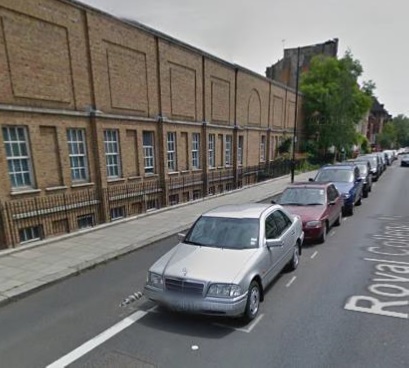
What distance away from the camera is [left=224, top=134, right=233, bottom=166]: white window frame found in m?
21.2

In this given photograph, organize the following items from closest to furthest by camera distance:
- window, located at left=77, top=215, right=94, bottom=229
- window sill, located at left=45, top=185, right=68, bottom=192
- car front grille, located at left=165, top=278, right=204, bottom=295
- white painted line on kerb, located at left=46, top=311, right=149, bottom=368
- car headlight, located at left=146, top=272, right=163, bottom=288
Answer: white painted line on kerb, located at left=46, top=311, right=149, bottom=368 < car front grille, located at left=165, top=278, right=204, bottom=295 < car headlight, located at left=146, top=272, right=163, bottom=288 < window sill, located at left=45, top=185, right=68, bottom=192 < window, located at left=77, top=215, right=94, bottom=229

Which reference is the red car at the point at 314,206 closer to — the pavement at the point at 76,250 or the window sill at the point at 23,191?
the pavement at the point at 76,250

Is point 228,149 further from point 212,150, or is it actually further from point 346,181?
point 346,181

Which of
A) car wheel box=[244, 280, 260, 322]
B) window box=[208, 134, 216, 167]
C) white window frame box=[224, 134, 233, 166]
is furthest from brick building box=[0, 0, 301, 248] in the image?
car wheel box=[244, 280, 260, 322]

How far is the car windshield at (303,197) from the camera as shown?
366 inches

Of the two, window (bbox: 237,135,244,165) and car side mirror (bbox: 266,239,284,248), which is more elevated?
window (bbox: 237,135,244,165)

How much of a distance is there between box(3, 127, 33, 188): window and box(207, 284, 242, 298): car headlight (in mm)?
7575

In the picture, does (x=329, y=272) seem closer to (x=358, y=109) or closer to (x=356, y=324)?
(x=356, y=324)

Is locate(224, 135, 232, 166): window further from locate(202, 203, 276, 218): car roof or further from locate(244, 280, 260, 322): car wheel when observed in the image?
locate(244, 280, 260, 322): car wheel

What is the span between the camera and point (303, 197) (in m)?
9.57

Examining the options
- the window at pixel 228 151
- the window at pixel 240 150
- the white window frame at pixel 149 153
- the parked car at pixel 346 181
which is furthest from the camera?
the window at pixel 240 150

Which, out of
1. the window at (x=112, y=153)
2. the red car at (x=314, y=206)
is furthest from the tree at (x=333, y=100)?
the window at (x=112, y=153)

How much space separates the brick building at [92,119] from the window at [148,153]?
0.05m

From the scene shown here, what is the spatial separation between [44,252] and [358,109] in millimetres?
38575
